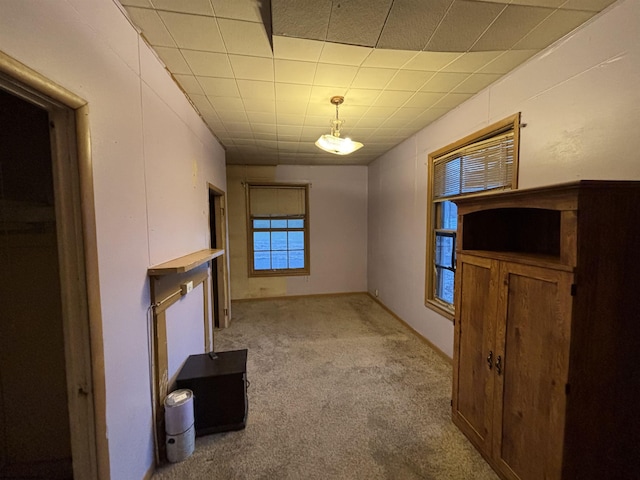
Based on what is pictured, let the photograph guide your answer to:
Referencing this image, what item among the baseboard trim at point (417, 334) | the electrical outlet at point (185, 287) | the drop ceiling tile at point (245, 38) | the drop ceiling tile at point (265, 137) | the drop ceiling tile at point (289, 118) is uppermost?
the drop ceiling tile at point (265, 137)

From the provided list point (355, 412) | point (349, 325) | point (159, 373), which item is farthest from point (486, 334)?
point (349, 325)

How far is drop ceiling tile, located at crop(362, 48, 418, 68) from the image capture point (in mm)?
1780

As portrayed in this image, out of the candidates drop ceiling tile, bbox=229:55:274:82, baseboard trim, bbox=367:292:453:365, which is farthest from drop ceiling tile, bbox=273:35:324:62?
baseboard trim, bbox=367:292:453:365

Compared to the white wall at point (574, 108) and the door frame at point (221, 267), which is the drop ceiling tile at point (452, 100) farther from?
the door frame at point (221, 267)

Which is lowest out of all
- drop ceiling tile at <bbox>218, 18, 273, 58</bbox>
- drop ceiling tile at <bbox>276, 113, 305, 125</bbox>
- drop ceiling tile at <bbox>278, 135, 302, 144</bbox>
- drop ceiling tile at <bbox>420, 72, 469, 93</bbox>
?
drop ceiling tile at <bbox>218, 18, 273, 58</bbox>

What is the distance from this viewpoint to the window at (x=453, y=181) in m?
2.16

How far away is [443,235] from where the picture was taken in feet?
10.1

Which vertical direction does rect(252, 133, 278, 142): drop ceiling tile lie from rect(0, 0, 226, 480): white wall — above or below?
above

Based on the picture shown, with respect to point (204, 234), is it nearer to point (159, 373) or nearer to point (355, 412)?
point (159, 373)

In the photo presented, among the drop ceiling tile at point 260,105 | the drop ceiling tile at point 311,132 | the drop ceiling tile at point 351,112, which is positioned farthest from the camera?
the drop ceiling tile at point 311,132

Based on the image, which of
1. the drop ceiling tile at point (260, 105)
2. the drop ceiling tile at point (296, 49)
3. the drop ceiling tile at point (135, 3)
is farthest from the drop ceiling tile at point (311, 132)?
the drop ceiling tile at point (135, 3)

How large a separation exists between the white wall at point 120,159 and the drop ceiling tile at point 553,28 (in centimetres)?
234

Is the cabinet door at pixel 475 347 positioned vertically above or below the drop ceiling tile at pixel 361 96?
below

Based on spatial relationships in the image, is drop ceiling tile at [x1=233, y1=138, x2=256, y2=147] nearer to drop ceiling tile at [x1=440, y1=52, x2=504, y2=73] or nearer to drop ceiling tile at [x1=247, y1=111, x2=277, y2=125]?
drop ceiling tile at [x1=247, y1=111, x2=277, y2=125]
